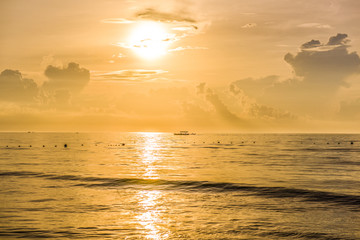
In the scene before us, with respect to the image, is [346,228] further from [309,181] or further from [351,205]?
[309,181]

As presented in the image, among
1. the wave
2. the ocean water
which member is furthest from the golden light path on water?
the wave

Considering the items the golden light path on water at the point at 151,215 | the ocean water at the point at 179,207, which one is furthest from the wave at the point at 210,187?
the golden light path on water at the point at 151,215

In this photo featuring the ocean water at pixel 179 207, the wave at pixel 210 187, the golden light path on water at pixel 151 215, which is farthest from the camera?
the wave at pixel 210 187

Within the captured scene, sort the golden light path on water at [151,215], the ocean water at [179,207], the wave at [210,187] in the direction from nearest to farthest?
the golden light path on water at [151,215] → the ocean water at [179,207] → the wave at [210,187]

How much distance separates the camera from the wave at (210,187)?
35594 millimetres

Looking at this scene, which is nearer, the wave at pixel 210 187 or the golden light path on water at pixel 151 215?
the golden light path on water at pixel 151 215

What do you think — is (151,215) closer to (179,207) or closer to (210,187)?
(179,207)

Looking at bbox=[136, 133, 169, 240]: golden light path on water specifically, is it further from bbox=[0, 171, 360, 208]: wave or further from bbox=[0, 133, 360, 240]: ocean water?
bbox=[0, 171, 360, 208]: wave

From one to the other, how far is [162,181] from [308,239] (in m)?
28.5

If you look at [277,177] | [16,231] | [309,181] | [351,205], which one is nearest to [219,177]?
[277,177]

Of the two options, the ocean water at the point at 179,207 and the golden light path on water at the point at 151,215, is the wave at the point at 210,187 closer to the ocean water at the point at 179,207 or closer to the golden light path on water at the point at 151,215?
the ocean water at the point at 179,207

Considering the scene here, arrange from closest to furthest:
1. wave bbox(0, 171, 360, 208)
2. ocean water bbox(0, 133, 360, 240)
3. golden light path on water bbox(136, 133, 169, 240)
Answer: golden light path on water bbox(136, 133, 169, 240) < ocean water bbox(0, 133, 360, 240) < wave bbox(0, 171, 360, 208)

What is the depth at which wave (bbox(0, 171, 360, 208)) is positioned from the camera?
3559 centimetres

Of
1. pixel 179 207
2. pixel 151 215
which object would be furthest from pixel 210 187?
pixel 151 215
